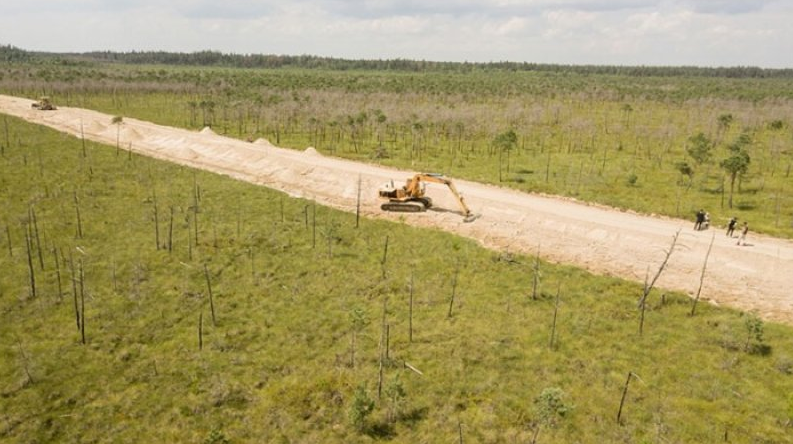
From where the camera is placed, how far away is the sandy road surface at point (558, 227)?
28.0 metres

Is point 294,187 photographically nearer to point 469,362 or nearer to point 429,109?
point 469,362

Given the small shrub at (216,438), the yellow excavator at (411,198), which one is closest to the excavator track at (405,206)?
the yellow excavator at (411,198)

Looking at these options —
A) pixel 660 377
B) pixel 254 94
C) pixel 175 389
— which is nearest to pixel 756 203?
pixel 660 377

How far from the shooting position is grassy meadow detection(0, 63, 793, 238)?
146 ft

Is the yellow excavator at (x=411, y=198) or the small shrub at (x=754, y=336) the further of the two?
the yellow excavator at (x=411, y=198)

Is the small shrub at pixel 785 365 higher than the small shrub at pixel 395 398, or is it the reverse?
the small shrub at pixel 785 365

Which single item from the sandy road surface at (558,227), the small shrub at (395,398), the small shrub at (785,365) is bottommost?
the small shrub at (395,398)

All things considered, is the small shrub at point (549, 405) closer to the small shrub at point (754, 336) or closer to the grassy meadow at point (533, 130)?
the small shrub at point (754, 336)

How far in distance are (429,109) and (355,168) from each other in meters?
41.7

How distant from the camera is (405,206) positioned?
1554 inches

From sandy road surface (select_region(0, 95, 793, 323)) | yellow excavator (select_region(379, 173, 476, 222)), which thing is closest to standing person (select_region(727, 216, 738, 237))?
sandy road surface (select_region(0, 95, 793, 323))

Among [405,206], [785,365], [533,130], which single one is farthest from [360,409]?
[533,130]

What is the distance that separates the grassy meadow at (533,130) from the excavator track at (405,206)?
987 cm

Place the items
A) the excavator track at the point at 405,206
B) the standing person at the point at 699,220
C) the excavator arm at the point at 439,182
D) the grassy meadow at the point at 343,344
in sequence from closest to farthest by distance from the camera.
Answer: the grassy meadow at the point at 343,344, the standing person at the point at 699,220, the excavator arm at the point at 439,182, the excavator track at the point at 405,206
